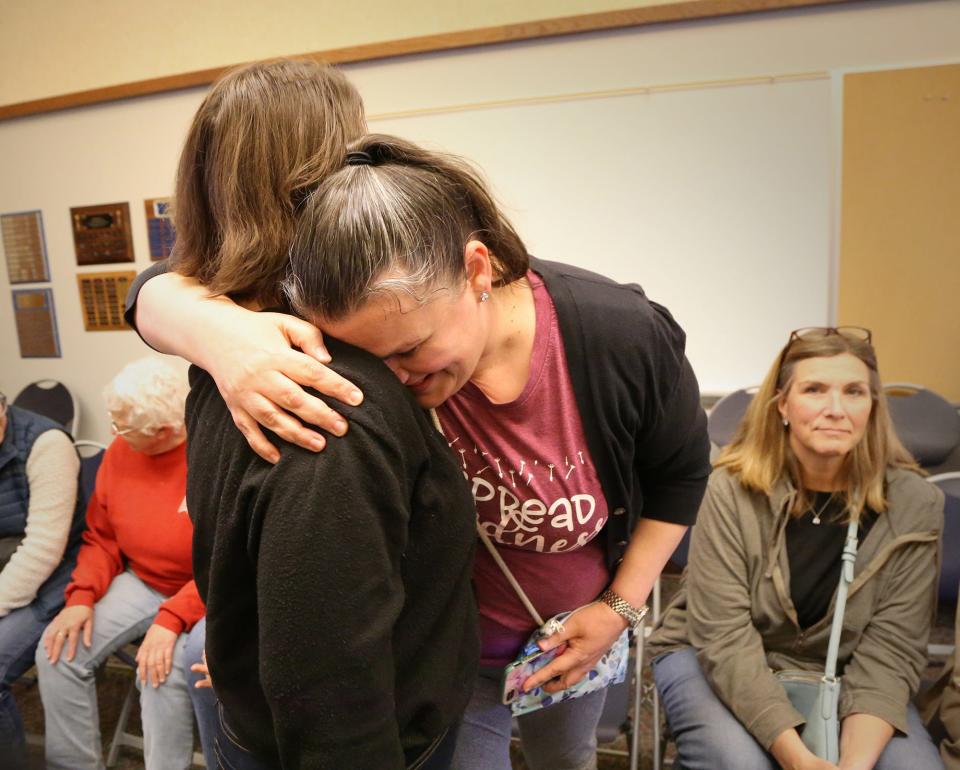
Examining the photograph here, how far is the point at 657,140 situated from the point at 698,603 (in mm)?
2039

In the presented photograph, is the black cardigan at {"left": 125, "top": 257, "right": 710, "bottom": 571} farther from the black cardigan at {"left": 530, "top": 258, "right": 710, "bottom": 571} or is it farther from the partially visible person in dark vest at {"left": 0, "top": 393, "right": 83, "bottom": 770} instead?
the partially visible person in dark vest at {"left": 0, "top": 393, "right": 83, "bottom": 770}

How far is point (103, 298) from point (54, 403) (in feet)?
2.31

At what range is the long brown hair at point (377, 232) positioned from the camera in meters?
0.65

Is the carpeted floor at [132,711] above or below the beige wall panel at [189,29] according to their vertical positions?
below

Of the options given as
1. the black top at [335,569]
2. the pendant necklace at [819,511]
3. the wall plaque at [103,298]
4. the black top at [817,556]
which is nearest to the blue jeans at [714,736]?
the black top at [817,556]

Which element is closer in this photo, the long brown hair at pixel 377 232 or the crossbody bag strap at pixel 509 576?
the long brown hair at pixel 377 232

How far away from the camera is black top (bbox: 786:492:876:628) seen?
1.65 m

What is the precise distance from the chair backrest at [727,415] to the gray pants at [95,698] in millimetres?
1949

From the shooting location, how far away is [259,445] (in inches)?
25.0

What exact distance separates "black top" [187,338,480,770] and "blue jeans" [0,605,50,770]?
64.7 inches

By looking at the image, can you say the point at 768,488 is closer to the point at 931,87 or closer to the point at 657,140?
the point at 657,140

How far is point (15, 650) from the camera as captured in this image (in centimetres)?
196

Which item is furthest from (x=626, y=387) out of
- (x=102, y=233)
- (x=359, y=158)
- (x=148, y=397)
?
(x=102, y=233)

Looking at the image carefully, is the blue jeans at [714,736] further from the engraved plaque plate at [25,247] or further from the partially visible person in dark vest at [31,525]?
the engraved plaque plate at [25,247]
